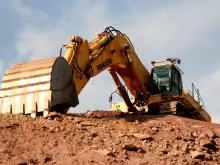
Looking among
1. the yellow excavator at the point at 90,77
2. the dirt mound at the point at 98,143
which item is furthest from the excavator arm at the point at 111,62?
the dirt mound at the point at 98,143

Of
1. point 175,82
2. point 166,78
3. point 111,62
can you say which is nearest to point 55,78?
point 111,62

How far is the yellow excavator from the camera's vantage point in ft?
37.0

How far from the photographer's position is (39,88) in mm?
11227

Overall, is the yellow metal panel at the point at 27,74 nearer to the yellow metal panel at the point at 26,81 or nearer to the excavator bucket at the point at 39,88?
the excavator bucket at the point at 39,88

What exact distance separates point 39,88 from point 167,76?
7929 mm

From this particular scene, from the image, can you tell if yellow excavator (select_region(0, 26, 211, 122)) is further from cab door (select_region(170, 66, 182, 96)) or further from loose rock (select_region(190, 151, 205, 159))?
loose rock (select_region(190, 151, 205, 159))

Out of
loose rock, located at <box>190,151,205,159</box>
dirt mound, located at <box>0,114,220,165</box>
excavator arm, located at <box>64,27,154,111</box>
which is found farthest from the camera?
excavator arm, located at <box>64,27,154,111</box>

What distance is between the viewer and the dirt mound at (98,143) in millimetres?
A: 8719

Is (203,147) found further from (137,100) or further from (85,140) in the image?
(137,100)

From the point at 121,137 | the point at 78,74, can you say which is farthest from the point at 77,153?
the point at 78,74

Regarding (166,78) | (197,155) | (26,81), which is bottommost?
(197,155)

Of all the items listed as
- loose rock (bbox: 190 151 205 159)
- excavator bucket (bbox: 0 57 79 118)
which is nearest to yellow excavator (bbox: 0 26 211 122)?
excavator bucket (bbox: 0 57 79 118)

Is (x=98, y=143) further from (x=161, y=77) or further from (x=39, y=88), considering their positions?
(x=161, y=77)

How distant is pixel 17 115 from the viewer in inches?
429
